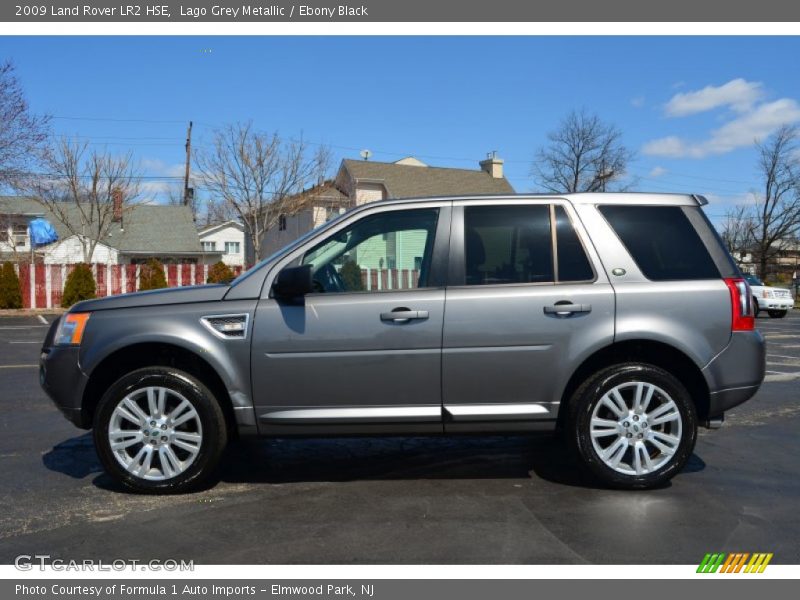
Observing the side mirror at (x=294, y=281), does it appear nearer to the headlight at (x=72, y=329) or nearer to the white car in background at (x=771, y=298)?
the headlight at (x=72, y=329)

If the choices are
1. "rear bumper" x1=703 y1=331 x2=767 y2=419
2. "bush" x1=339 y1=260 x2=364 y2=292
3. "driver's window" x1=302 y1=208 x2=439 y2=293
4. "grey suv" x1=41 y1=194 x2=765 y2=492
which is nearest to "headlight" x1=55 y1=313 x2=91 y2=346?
"grey suv" x1=41 y1=194 x2=765 y2=492

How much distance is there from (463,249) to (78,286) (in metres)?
25.6

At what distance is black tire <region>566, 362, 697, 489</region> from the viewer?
466cm

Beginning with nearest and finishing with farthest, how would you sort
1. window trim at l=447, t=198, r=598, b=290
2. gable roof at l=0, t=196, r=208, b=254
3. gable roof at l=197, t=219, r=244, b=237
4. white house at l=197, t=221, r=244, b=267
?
window trim at l=447, t=198, r=598, b=290 < gable roof at l=0, t=196, r=208, b=254 < gable roof at l=197, t=219, r=244, b=237 < white house at l=197, t=221, r=244, b=267

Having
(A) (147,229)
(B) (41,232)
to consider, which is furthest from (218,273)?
(A) (147,229)

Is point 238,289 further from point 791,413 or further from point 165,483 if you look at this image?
point 791,413

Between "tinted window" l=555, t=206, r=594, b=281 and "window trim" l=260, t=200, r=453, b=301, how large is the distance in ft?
2.51

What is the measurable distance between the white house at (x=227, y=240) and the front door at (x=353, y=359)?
5294 centimetres

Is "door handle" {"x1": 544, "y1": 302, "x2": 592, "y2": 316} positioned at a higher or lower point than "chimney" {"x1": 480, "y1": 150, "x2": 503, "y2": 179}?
lower

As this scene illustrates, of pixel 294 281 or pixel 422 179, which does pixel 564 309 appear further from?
pixel 422 179

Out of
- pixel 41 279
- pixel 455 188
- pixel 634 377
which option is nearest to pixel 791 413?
pixel 634 377

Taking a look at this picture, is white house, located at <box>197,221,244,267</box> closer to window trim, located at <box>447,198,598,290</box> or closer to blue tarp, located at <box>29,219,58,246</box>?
blue tarp, located at <box>29,219,58,246</box>

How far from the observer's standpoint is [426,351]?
458cm
